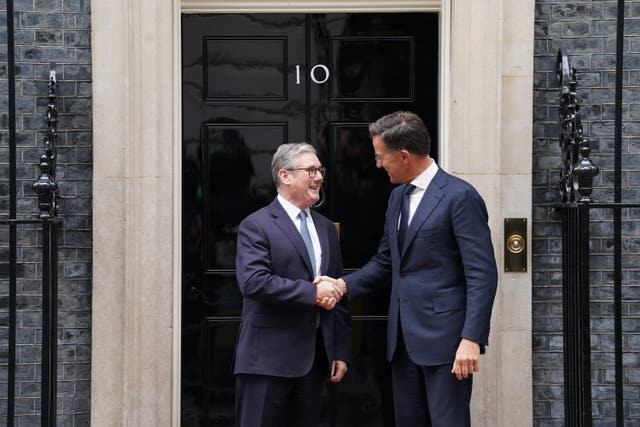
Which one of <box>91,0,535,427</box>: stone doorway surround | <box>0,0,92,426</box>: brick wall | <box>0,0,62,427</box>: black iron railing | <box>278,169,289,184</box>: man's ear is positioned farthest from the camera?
<box>0,0,92,426</box>: brick wall

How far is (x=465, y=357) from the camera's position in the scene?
152 inches

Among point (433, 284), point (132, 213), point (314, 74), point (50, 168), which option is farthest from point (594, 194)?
point (50, 168)

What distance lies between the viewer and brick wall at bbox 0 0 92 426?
5.10 metres

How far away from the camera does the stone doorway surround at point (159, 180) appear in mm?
4996

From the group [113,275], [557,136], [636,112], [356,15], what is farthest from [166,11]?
[636,112]

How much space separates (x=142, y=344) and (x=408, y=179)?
1.77 meters

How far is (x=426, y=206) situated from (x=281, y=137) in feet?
4.72

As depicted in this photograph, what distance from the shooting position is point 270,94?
17.3 feet

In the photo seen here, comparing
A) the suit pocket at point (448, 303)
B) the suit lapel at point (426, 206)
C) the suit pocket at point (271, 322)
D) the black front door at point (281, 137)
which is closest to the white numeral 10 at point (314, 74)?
the black front door at point (281, 137)

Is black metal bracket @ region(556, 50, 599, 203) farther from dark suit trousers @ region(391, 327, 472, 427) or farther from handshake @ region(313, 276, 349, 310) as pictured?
handshake @ region(313, 276, 349, 310)

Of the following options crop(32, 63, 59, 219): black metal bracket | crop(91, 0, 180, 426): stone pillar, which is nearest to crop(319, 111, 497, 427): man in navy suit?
crop(91, 0, 180, 426): stone pillar

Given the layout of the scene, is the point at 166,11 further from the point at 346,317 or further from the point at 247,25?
the point at 346,317

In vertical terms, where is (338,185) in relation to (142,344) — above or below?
above

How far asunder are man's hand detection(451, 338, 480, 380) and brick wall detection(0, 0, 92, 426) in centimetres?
216
